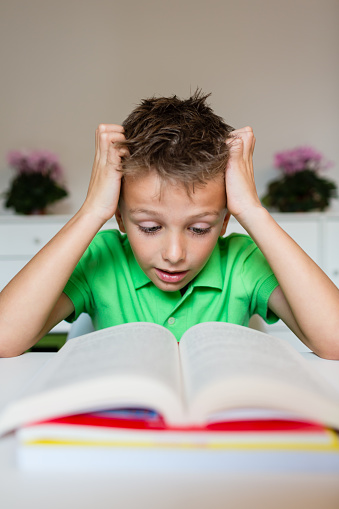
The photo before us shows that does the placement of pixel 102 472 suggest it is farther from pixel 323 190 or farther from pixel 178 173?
pixel 323 190

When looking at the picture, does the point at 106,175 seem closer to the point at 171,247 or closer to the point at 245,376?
the point at 171,247

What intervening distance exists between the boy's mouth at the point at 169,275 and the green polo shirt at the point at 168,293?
0.30 feet

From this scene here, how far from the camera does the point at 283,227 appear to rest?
2375 millimetres

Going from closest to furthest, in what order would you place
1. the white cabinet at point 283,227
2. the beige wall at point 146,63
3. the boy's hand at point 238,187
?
the boy's hand at point 238,187
the white cabinet at point 283,227
the beige wall at point 146,63

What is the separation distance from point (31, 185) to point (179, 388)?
2210mm

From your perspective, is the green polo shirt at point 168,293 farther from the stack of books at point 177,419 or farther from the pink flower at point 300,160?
the pink flower at point 300,160

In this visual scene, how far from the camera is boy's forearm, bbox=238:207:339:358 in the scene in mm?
754

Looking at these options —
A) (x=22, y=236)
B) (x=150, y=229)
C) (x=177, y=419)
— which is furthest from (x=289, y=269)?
(x=22, y=236)

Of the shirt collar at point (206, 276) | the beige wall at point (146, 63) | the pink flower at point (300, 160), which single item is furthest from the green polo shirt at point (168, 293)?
the beige wall at point (146, 63)

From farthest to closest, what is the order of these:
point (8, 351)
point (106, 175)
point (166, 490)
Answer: point (106, 175) < point (8, 351) < point (166, 490)

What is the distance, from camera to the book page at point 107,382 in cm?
37

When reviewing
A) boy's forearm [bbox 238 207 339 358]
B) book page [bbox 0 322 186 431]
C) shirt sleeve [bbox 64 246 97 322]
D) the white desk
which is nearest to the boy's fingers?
boy's forearm [bbox 238 207 339 358]

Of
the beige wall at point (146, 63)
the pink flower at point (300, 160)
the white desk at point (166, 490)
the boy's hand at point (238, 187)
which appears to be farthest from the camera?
the beige wall at point (146, 63)

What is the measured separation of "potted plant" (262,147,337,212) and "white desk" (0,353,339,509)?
7.38 ft
